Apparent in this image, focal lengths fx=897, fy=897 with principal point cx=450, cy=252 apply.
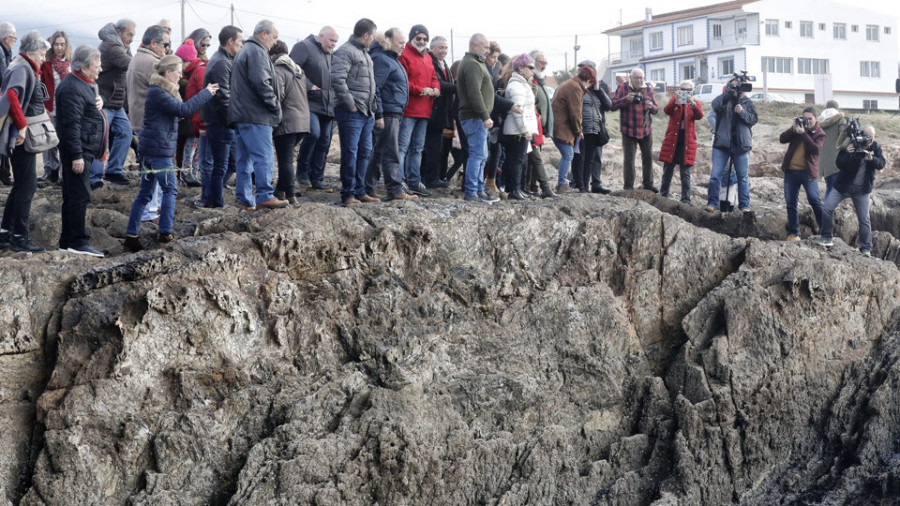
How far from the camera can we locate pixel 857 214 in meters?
13.3

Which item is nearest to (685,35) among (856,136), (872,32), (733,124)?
(872,32)

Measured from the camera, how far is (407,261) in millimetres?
9852

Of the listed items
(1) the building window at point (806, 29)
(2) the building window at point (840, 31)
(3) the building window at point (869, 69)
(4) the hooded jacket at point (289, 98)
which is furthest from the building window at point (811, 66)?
(4) the hooded jacket at point (289, 98)

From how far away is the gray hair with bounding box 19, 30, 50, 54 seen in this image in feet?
30.4

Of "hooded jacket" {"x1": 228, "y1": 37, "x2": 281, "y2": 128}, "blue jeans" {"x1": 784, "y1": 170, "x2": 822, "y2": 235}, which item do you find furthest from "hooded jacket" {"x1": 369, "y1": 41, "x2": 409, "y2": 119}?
"blue jeans" {"x1": 784, "y1": 170, "x2": 822, "y2": 235}

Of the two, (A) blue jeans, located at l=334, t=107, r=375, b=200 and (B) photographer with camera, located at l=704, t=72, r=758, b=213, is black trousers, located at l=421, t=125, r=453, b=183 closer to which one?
(A) blue jeans, located at l=334, t=107, r=375, b=200

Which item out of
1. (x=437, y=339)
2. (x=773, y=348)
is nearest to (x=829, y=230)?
(x=773, y=348)

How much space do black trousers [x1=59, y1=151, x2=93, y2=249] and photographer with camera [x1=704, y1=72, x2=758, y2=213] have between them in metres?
9.31

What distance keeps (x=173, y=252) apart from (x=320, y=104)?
3.62 m

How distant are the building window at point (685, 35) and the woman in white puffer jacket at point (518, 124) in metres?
49.1

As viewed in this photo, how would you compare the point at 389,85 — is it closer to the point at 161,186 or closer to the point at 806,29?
the point at 161,186

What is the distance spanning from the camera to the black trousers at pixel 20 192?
9234mm

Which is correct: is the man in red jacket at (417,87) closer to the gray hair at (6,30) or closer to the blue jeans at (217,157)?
the blue jeans at (217,157)

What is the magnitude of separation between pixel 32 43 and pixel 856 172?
1085 cm
